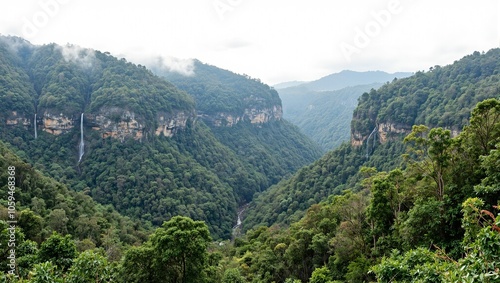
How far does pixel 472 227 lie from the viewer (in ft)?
29.6

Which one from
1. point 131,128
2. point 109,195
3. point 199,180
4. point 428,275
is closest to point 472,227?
point 428,275

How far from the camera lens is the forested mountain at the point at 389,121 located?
6122cm

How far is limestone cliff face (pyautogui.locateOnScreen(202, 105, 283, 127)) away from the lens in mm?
134500

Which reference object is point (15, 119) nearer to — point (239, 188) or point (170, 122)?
point (170, 122)

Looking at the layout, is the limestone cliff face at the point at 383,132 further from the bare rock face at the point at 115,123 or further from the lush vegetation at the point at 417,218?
the bare rock face at the point at 115,123

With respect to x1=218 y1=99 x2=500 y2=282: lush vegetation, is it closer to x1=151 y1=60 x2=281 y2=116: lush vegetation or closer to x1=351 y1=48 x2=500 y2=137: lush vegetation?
x1=351 y1=48 x2=500 y2=137: lush vegetation

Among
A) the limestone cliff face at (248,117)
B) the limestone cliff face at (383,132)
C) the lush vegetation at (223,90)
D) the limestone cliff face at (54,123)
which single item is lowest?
the limestone cliff face at (383,132)

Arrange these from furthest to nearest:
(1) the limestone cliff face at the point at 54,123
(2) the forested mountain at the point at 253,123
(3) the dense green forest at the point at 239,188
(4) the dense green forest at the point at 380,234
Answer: (2) the forested mountain at the point at 253,123 < (1) the limestone cliff face at the point at 54,123 < (3) the dense green forest at the point at 239,188 < (4) the dense green forest at the point at 380,234

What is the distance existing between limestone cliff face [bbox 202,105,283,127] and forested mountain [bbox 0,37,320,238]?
819 inches

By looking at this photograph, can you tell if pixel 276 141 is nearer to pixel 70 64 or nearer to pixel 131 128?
pixel 131 128

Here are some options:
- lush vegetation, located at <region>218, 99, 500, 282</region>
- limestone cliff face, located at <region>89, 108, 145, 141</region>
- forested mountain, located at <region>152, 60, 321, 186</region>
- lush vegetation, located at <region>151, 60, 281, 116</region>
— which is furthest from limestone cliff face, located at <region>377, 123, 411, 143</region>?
lush vegetation, located at <region>151, 60, 281, 116</region>

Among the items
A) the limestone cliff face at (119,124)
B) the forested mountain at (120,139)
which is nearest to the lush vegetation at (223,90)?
the forested mountain at (120,139)

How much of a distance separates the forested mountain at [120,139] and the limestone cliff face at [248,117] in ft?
68.2

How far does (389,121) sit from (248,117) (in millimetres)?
81648
